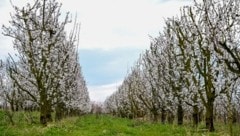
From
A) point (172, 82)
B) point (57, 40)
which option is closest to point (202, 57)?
point (172, 82)

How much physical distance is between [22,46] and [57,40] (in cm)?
264

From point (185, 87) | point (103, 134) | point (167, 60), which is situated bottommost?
point (103, 134)

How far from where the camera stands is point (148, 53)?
4425cm

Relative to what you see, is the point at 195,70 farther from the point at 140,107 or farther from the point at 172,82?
the point at 140,107

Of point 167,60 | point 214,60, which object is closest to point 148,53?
point 167,60

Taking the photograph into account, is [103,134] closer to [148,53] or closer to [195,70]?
[195,70]

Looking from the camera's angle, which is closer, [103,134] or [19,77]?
[103,134]

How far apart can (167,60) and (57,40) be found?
37.1 feet

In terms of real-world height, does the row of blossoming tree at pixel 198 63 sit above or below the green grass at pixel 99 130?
above

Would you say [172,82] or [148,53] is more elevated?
[148,53]

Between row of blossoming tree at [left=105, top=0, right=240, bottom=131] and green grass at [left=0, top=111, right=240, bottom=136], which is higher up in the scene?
row of blossoming tree at [left=105, top=0, right=240, bottom=131]

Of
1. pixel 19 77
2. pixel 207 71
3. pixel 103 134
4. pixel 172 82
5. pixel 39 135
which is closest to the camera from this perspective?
pixel 39 135

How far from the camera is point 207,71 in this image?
94.3 feet

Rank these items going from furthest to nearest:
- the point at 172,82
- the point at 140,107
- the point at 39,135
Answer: the point at 140,107
the point at 172,82
the point at 39,135
